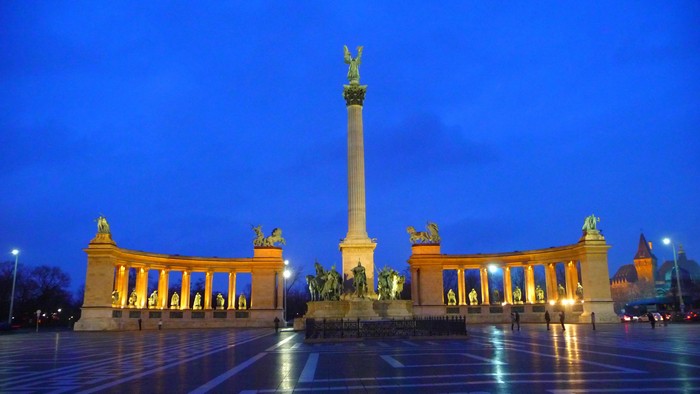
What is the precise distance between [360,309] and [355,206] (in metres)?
10.7

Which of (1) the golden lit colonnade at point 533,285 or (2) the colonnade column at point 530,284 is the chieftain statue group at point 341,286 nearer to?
(1) the golden lit colonnade at point 533,285

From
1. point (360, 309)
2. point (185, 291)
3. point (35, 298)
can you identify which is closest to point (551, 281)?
point (360, 309)

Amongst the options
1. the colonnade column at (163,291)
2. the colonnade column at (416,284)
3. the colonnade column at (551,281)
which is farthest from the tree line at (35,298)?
the colonnade column at (551,281)

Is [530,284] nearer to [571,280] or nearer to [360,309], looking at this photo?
[571,280]

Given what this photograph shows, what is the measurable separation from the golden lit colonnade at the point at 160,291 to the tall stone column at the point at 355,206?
2118 centimetres

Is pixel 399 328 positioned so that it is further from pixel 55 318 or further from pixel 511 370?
pixel 55 318

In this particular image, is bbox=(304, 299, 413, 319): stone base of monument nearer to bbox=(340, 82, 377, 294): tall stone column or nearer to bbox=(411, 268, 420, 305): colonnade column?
bbox=(340, 82, 377, 294): tall stone column

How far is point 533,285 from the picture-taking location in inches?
2746

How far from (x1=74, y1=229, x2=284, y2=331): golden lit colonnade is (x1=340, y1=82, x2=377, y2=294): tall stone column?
21.2 metres

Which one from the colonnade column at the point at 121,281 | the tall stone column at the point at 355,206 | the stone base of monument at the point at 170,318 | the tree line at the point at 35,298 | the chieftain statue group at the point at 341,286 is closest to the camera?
the chieftain statue group at the point at 341,286

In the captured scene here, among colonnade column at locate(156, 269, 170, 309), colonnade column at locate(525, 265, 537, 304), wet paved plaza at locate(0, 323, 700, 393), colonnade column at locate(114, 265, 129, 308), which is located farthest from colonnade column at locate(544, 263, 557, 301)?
colonnade column at locate(114, 265, 129, 308)

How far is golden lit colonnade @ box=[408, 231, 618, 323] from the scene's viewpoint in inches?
2327

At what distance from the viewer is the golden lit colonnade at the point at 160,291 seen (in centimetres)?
5753

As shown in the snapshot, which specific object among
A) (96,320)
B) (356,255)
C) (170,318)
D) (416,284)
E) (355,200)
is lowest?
(170,318)
